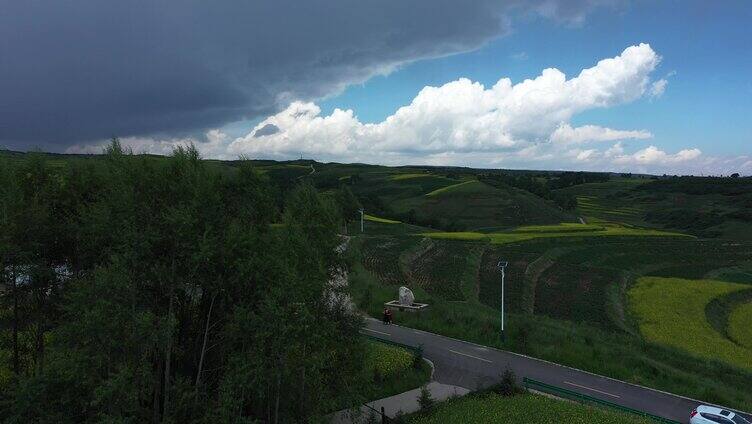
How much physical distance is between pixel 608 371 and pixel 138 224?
25.3 m

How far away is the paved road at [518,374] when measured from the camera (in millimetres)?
23641

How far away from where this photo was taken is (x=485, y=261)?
57344 millimetres

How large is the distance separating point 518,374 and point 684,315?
22607 mm

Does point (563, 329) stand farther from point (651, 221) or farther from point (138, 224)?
point (651, 221)

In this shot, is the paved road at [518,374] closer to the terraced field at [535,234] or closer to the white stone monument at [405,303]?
the white stone monument at [405,303]

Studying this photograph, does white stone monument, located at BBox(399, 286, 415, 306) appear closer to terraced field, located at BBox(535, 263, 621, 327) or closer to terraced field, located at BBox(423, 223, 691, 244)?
terraced field, located at BBox(535, 263, 621, 327)

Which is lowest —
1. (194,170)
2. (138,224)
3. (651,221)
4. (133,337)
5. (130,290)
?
(651,221)

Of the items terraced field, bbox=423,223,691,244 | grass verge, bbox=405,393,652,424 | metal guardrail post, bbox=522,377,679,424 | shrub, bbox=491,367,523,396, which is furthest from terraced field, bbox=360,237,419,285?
grass verge, bbox=405,393,652,424

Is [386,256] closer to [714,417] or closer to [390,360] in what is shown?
[390,360]

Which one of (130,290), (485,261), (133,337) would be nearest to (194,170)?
(130,290)

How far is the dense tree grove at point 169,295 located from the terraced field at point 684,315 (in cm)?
2801

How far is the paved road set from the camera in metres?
23.6

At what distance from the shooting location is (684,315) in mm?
40438

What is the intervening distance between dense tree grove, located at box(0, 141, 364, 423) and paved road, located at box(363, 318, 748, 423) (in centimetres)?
883
